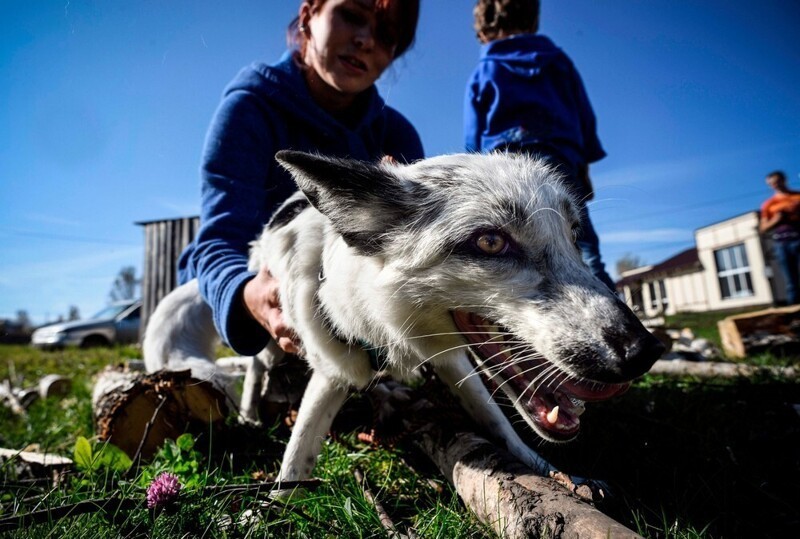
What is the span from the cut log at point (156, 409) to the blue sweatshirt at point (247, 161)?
0.29 meters

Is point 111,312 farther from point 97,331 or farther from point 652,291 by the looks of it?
point 652,291

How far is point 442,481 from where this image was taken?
1882 mm

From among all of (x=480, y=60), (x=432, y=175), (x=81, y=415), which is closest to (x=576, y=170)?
(x=480, y=60)

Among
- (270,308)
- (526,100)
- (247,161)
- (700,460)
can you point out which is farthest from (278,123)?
(700,460)

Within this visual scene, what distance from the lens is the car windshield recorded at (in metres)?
14.7

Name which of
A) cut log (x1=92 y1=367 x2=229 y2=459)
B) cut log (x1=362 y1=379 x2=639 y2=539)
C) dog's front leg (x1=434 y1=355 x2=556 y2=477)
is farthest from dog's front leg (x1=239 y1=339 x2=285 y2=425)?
dog's front leg (x1=434 y1=355 x2=556 y2=477)

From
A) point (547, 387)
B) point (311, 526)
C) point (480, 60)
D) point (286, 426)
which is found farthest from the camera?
point (480, 60)

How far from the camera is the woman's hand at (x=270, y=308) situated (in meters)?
2.12

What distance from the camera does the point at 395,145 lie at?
3.62m

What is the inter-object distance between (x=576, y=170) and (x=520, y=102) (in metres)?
0.67

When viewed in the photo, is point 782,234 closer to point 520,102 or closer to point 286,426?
point 520,102

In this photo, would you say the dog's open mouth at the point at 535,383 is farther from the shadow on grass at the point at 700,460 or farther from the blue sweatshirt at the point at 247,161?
the blue sweatshirt at the point at 247,161

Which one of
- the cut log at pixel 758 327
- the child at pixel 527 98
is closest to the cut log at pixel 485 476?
the child at pixel 527 98

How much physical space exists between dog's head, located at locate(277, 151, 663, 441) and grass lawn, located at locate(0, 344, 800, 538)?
1.33 feet
